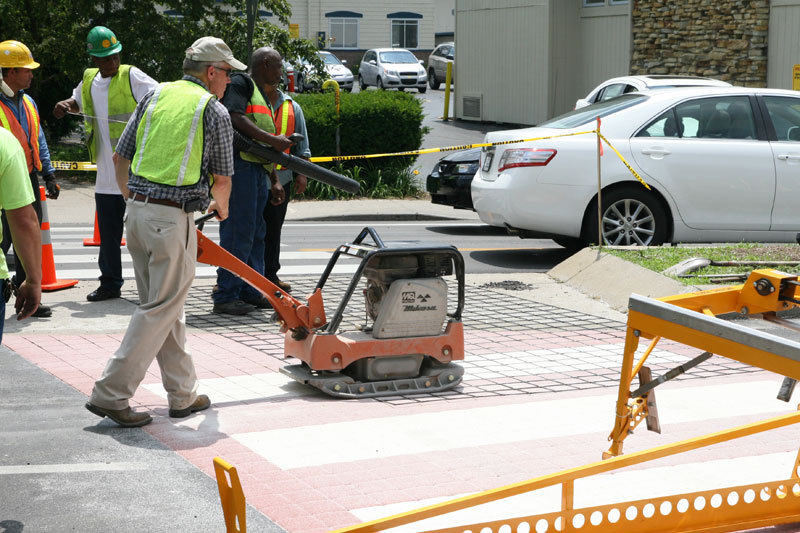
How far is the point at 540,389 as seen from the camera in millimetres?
6734

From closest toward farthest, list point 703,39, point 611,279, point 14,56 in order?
point 14,56 < point 611,279 < point 703,39

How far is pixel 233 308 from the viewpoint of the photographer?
28.8 feet

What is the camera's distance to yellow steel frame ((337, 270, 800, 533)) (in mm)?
3736

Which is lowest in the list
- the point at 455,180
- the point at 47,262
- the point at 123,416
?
the point at 123,416

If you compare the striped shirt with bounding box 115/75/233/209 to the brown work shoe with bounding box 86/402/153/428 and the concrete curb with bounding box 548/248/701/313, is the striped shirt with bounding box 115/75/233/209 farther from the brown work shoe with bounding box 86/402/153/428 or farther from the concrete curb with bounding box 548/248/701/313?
the concrete curb with bounding box 548/248/701/313

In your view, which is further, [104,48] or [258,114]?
[104,48]

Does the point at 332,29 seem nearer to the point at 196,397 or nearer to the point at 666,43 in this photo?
the point at 666,43

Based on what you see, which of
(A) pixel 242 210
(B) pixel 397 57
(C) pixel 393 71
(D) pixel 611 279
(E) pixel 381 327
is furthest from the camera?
(B) pixel 397 57

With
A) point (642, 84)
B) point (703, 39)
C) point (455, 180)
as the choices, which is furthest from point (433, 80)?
point (455, 180)

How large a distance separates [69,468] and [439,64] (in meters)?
43.8

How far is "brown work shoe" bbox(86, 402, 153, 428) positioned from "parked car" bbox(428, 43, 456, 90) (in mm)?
42744

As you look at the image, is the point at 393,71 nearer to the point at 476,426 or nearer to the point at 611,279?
the point at 611,279

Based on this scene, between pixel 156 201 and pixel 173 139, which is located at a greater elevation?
pixel 173 139

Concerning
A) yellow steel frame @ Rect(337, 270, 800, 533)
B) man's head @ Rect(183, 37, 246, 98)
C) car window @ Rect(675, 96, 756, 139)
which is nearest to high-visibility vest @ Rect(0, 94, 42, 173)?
man's head @ Rect(183, 37, 246, 98)
